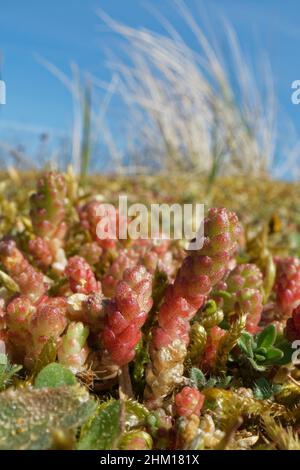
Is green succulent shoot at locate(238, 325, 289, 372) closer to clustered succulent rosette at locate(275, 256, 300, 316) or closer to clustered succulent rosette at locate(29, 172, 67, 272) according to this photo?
clustered succulent rosette at locate(275, 256, 300, 316)

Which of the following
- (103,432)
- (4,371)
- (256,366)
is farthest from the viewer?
(256,366)

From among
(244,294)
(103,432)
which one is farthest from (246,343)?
(103,432)

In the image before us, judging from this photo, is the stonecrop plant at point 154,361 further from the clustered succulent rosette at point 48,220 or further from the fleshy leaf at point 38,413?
the clustered succulent rosette at point 48,220

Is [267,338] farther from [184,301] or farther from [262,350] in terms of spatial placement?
[184,301]

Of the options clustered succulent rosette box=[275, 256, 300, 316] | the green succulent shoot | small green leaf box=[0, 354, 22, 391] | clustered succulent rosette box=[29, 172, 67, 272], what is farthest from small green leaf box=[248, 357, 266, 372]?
clustered succulent rosette box=[29, 172, 67, 272]

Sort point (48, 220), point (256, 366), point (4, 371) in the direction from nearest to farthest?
point (4, 371), point (256, 366), point (48, 220)

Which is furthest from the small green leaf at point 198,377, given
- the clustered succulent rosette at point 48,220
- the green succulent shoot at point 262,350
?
the clustered succulent rosette at point 48,220
